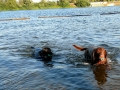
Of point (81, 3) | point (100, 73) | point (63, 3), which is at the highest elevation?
point (100, 73)

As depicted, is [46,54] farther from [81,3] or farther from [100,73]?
[81,3]

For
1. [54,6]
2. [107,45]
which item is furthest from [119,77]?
[54,6]

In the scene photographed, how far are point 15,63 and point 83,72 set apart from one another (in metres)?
4.37

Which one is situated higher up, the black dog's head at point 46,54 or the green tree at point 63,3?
the black dog's head at point 46,54

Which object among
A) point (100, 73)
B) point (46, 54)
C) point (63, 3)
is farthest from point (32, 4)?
point (100, 73)

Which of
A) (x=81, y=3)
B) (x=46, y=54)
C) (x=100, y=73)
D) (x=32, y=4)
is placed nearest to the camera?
(x=100, y=73)

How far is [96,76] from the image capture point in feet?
39.0

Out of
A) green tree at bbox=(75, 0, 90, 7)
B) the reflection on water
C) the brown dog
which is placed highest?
the brown dog

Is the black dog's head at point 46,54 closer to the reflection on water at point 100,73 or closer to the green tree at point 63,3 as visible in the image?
the reflection on water at point 100,73

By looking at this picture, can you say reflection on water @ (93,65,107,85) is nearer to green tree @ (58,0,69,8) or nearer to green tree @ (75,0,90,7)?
green tree @ (58,0,69,8)

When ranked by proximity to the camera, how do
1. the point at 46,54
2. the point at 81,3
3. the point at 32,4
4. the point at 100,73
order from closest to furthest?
1. the point at 100,73
2. the point at 46,54
3. the point at 32,4
4. the point at 81,3

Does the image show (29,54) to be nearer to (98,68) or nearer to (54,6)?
(98,68)

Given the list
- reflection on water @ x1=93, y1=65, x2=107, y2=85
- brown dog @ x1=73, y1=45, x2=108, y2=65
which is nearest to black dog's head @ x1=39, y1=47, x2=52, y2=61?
brown dog @ x1=73, y1=45, x2=108, y2=65

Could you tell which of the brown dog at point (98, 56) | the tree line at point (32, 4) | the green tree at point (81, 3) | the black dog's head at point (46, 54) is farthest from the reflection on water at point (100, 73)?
the green tree at point (81, 3)
